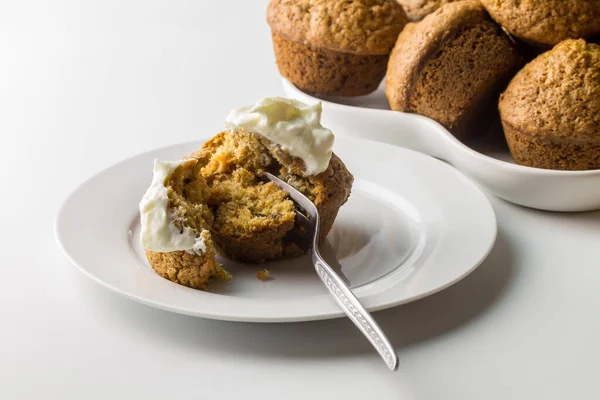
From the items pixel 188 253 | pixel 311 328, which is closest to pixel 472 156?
pixel 311 328

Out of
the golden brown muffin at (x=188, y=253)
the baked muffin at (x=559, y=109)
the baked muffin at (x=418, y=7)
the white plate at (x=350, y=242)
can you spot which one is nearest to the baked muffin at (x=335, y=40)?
Result: the baked muffin at (x=418, y=7)

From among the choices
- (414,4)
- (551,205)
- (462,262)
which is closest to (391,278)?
(462,262)

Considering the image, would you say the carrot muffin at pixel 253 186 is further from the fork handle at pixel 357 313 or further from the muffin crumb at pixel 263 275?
the fork handle at pixel 357 313

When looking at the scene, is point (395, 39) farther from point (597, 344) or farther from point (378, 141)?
point (597, 344)

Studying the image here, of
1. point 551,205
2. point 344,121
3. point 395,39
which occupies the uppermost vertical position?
point 395,39

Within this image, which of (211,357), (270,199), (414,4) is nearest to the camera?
(211,357)
